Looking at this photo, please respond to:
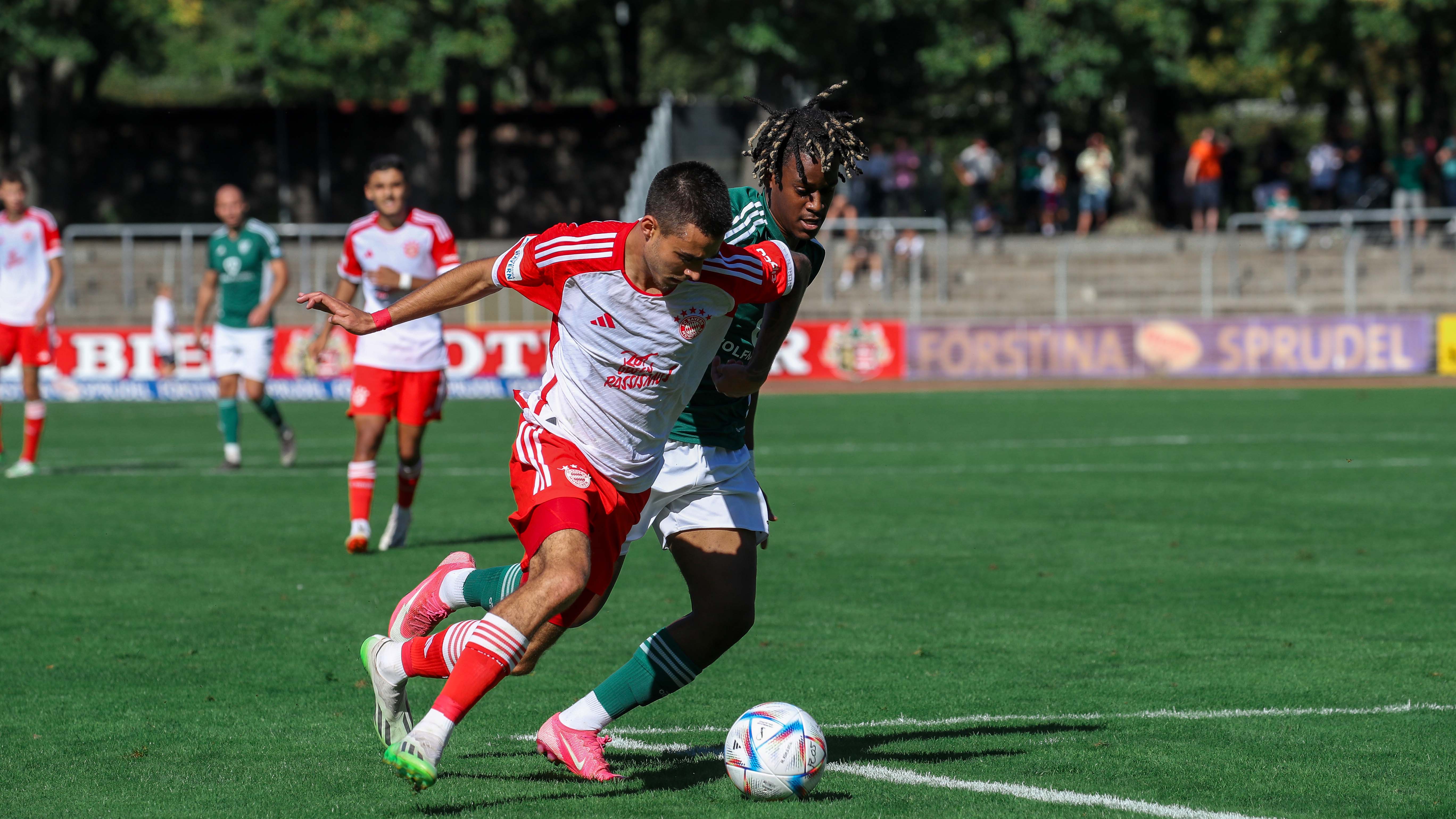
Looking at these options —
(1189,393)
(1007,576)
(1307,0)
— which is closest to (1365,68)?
(1307,0)

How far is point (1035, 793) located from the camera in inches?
195

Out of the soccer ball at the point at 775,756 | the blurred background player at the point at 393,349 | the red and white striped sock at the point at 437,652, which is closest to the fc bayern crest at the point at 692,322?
the red and white striped sock at the point at 437,652

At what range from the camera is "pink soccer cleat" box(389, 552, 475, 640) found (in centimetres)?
537

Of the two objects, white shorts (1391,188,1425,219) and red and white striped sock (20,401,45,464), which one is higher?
white shorts (1391,188,1425,219)

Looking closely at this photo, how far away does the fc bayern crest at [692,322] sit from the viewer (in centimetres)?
493

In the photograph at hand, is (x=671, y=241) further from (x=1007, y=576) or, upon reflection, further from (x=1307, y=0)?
(x=1307, y=0)

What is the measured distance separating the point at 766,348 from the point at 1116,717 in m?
2.02

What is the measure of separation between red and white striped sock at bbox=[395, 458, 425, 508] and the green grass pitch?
0.38 metres

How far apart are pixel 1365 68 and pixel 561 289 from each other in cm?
4482

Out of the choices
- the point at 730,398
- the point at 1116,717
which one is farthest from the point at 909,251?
the point at 730,398

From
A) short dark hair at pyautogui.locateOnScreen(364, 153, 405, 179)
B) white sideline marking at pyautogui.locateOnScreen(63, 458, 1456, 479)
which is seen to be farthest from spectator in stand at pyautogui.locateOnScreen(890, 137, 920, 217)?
short dark hair at pyautogui.locateOnScreen(364, 153, 405, 179)

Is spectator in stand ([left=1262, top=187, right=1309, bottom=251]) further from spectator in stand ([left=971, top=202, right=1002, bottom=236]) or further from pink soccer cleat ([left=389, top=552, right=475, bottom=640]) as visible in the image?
pink soccer cleat ([left=389, top=552, right=475, bottom=640])

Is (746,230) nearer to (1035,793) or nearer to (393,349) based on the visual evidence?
(1035,793)

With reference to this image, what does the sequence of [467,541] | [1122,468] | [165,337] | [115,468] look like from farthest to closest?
[165,337]
[115,468]
[1122,468]
[467,541]
